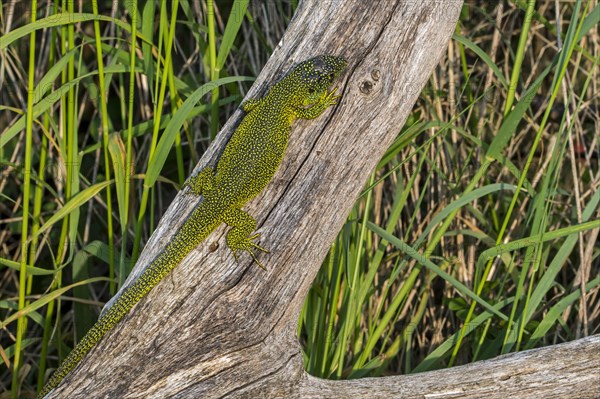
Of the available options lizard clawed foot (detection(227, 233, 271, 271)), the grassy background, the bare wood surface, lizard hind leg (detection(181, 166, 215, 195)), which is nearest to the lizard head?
the grassy background

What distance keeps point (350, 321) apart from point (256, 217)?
672 mm

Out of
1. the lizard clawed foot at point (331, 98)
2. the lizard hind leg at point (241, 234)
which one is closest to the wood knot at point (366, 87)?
the lizard clawed foot at point (331, 98)

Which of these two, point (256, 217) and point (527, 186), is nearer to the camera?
point (256, 217)

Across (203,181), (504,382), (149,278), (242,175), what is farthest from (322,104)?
(504,382)

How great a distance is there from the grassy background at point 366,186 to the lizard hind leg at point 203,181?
143 mm

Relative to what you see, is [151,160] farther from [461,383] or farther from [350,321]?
[461,383]

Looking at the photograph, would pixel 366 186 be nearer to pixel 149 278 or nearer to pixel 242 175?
pixel 242 175

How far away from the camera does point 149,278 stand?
2.30 m

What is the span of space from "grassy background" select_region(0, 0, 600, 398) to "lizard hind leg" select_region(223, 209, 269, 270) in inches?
13.9

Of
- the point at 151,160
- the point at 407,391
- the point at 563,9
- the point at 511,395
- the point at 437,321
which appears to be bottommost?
the point at 437,321

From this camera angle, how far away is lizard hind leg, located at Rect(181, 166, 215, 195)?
2.47 m

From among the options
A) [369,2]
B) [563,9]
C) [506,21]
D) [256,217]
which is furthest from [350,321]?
[563,9]

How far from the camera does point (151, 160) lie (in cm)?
251

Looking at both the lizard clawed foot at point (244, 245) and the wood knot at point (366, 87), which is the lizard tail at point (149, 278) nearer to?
the lizard clawed foot at point (244, 245)
